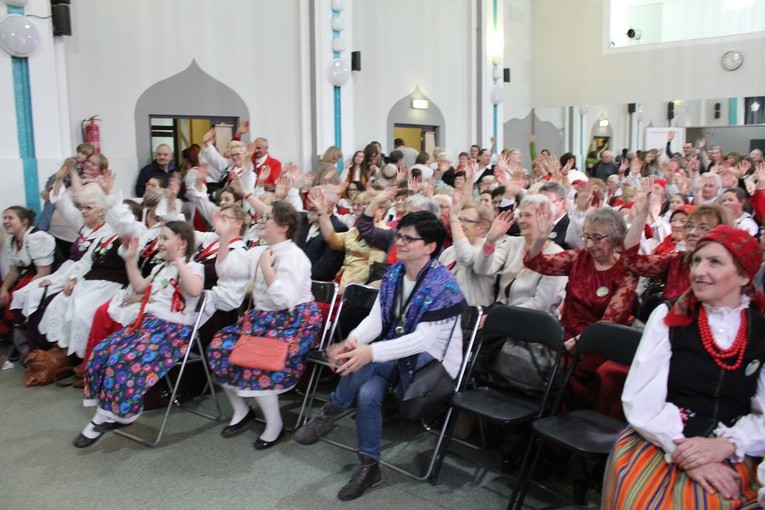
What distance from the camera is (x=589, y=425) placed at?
2.64 m

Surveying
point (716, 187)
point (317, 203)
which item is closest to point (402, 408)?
point (317, 203)

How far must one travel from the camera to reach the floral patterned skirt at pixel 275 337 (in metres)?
3.45

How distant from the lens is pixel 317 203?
4219 mm

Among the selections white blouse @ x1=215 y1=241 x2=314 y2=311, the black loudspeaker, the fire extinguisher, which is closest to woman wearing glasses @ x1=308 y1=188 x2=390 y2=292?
white blouse @ x1=215 y1=241 x2=314 y2=311

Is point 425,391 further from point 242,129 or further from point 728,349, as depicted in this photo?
point 242,129

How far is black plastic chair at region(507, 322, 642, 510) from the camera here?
246 cm

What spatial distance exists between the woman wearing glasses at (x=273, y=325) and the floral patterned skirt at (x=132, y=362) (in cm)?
23

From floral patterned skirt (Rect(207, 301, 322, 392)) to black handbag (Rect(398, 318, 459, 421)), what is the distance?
2.47 feet

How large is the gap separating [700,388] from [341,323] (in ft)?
7.77

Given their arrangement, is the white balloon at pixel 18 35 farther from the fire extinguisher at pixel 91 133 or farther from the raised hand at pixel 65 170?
the raised hand at pixel 65 170

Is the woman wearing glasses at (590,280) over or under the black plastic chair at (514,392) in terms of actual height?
over

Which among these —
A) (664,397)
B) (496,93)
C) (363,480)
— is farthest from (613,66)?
(664,397)

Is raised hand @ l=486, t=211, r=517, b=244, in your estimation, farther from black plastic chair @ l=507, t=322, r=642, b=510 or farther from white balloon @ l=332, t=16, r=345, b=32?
white balloon @ l=332, t=16, r=345, b=32

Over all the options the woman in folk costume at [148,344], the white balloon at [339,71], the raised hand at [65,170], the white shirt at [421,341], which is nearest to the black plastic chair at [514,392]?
the white shirt at [421,341]
